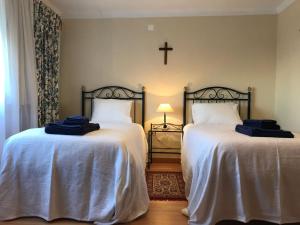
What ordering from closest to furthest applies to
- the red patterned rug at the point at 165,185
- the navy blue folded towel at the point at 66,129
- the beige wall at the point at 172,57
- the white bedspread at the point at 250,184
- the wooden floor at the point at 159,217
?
the white bedspread at the point at 250,184 < the wooden floor at the point at 159,217 < the navy blue folded towel at the point at 66,129 < the red patterned rug at the point at 165,185 < the beige wall at the point at 172,57

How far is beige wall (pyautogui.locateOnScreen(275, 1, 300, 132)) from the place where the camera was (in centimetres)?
304

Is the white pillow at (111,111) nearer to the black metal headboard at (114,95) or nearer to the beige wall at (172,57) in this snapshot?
the black metal headboard at (114,95)

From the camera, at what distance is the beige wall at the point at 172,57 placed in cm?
364

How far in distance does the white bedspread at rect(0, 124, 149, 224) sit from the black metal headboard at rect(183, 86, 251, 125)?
196cm

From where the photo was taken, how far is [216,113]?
3291mm

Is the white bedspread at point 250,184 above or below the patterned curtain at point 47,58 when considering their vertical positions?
below

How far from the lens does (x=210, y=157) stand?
73.3 inches

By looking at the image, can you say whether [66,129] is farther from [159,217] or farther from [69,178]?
[159,217]

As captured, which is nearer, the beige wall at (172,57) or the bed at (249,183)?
the bed at (249,183)

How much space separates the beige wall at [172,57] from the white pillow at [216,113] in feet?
1.36

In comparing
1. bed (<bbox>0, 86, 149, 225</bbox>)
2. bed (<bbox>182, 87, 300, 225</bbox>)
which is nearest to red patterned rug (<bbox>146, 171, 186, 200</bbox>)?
bed (<bbox>0, 86, 149, 225</bbox>)

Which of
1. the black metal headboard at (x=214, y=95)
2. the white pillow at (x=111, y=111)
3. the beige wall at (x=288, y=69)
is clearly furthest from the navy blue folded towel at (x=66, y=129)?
the beige wall at (x=288, y=69)

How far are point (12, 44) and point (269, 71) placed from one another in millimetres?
3436

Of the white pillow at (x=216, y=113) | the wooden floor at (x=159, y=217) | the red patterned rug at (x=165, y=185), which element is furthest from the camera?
the white pillow at (x=216, y=113)
